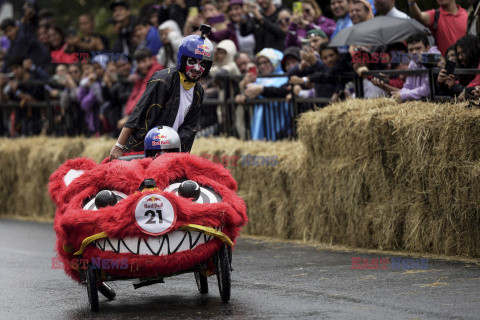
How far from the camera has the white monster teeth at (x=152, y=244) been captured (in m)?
7.00

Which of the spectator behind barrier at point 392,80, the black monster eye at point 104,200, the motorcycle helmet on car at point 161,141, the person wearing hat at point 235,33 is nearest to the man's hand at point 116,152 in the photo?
the motorcycle helmet on car at point 161,141

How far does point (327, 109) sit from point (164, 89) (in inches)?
124

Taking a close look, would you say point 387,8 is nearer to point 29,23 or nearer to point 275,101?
point 275,101

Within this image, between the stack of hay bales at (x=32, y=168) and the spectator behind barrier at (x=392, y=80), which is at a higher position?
the spectator behind barrier at (x=392, y=80)

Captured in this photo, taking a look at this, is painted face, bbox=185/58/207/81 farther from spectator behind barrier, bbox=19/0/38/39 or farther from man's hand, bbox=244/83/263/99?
spectator behind barrier, bbox=19/0/38/39

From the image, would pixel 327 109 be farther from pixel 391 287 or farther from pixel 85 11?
pixel 85 11

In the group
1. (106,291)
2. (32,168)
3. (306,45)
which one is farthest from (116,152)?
(32,168)

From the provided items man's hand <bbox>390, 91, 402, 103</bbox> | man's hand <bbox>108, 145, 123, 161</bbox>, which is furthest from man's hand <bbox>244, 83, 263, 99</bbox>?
man's hand <bbox>108, 145, 123, 161</bbox>

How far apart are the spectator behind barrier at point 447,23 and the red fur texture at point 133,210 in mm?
4871

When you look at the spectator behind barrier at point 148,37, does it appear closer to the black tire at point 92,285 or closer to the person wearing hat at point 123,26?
the person wearing hat at point 123,26

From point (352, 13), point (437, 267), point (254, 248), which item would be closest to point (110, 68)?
point (352, 13)

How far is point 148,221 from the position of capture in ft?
22.9

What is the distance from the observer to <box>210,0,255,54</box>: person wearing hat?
1556 cm

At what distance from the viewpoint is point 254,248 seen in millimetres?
11430
